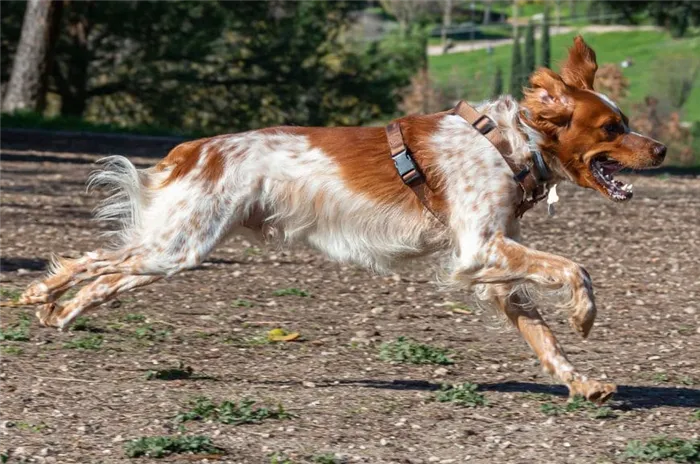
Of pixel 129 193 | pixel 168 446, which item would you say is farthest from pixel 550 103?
pixel 168 446

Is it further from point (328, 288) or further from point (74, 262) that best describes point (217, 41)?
point (74, 262)

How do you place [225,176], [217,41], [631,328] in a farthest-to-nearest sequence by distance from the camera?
[217,41] → [631,328] → [225,176]

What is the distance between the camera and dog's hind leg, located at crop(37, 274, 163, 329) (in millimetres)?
6289

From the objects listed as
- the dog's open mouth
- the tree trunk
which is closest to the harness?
the dog's open mouth

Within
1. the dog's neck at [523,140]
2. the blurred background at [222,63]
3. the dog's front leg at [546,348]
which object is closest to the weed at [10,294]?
the dog's front leg at [546,348]

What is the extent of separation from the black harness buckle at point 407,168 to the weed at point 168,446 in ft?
5.70

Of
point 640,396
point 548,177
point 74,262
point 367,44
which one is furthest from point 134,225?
point 367,44

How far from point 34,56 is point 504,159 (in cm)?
1696

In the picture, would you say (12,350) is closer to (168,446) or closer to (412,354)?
(168,446)

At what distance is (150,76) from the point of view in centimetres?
2927

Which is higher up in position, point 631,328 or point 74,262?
point 74,262

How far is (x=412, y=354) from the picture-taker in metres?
6.98

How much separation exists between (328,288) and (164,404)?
3.24 m

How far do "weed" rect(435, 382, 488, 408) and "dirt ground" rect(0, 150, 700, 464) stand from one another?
45 mm
